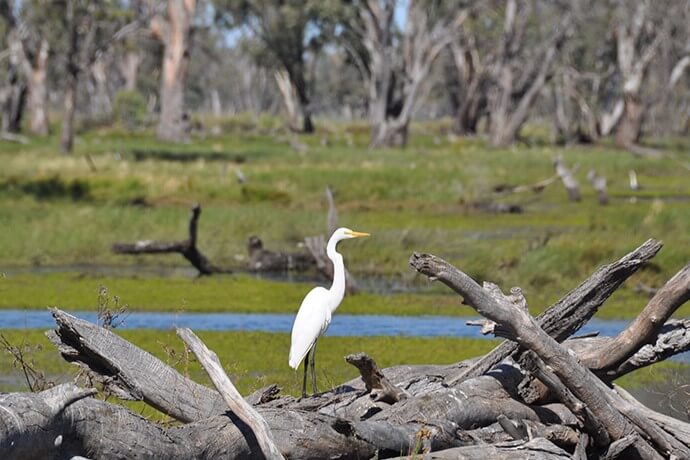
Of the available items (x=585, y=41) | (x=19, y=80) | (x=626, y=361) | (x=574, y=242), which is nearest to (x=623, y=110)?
Result: (x=585, y=41)

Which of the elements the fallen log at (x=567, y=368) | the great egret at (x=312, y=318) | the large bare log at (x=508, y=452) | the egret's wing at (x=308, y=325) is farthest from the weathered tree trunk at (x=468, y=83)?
the large bare log at (x=508, y=452)

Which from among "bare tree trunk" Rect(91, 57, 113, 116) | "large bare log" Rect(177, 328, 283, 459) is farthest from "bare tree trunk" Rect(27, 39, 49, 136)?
"large bare log" Rect(177, 328, 283, 459)

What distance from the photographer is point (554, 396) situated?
9.30 m

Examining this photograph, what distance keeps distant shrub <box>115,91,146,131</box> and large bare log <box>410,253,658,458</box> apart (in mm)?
68150

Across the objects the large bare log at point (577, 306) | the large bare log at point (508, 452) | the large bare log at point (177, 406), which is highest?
the large bare log at point (577, 306)

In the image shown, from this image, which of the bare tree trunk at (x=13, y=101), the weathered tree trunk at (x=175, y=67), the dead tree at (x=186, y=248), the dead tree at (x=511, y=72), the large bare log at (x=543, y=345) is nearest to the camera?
the large bare log at (x=543, y=345)

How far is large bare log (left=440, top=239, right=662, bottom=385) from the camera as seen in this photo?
8.88 metres

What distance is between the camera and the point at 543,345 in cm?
830

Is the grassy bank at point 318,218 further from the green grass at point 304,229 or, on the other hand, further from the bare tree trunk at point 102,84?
the bare tree trunk at point 102,84

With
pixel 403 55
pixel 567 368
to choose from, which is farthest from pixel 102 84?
pixel 567 368

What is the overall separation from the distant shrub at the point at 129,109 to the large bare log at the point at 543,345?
6815 centimetres

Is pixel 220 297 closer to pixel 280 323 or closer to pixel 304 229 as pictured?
pixel 280 323

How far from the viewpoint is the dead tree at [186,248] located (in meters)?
23.2

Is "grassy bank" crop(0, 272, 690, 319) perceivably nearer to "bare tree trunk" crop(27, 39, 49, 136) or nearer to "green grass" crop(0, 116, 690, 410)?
"green grass" crop(0, 116, 690, 410)
